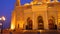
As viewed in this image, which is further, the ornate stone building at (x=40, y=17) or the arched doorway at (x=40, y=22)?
the arched doorway at (x=40, y=22)

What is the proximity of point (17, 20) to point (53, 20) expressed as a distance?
5.27 m

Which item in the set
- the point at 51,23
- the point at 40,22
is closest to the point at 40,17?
the point at 40,22

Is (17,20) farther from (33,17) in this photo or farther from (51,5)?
(51,5)

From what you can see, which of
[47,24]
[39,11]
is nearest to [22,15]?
[39,11]

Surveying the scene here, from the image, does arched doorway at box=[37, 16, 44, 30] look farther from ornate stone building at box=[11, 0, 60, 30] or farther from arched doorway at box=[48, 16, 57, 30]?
arched doorway at box=[48, 16, 57, 30]

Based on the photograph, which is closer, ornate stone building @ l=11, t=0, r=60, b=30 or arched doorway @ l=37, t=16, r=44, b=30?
ornate stone building @ l=11, t=0, r=60, b=30

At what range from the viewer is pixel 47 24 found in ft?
55.8

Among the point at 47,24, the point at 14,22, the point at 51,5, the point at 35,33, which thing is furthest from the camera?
the point at 14,22

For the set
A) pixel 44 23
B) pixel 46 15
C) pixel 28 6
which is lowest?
pixel 44 23

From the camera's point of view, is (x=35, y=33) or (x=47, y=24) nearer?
(x=35, y=33)

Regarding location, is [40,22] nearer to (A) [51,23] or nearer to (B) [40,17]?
(B) [40,17]

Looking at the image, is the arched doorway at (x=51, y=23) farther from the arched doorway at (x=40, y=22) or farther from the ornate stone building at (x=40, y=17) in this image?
the arched doorway at (x=40, y=22)

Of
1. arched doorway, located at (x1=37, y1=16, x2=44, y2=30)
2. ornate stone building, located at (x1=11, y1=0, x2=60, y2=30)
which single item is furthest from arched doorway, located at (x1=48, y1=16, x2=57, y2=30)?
arched doorway, located at (x1=37, y1=16, x2=44, y2=30)

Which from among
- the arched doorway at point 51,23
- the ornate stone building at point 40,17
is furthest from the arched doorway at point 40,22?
the arched doorway at point 51,23
